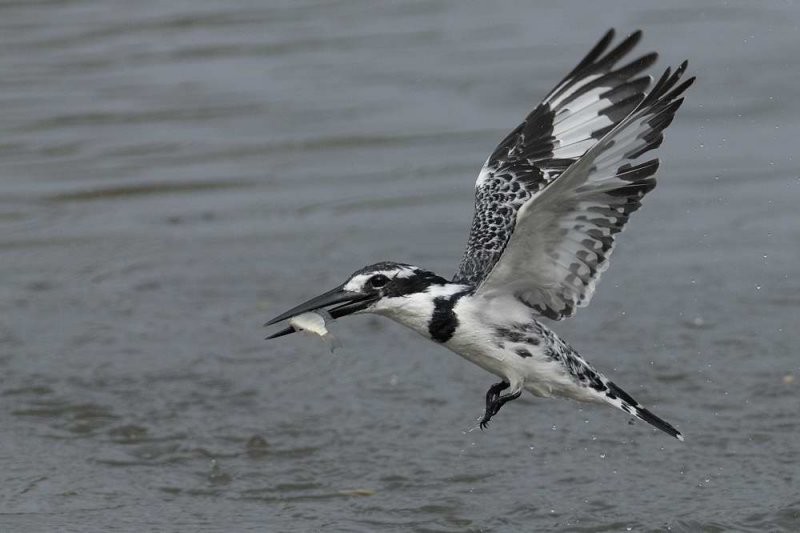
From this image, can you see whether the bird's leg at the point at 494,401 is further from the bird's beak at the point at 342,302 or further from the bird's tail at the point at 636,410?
the bird's beak at the point at 342,302

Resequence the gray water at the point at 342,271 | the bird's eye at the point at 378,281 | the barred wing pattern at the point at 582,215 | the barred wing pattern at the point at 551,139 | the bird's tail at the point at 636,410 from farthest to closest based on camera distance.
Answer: the gray water at the point at 342,271 < the barred wing pattern at the point at 551,139 < the bird's tail at the point at 636,410 < the bird's eye at the point at 378,281 < the barred wing pattern at the point at 582,215

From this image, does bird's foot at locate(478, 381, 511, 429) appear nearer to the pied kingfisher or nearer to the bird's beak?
the pied kingfisher

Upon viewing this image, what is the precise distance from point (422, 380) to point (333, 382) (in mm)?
452

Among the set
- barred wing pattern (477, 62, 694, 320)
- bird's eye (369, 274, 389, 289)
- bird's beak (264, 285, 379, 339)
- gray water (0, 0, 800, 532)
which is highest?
barred wing pattern (477, 62, 694, 320)

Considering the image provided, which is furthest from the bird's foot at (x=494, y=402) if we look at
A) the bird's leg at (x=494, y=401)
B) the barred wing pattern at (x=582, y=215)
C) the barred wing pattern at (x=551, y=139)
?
the barred wing pattern at (x=551, y=139)

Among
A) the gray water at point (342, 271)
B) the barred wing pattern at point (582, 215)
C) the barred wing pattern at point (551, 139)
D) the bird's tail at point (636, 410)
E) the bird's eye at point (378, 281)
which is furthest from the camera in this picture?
the gray water at point (342, 271)

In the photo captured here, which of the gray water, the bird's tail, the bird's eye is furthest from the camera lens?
the gray water

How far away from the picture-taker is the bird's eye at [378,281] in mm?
5863

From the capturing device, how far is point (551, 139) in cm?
705

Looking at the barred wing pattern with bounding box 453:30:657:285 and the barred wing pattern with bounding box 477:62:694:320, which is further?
the barred wing pattern with bounding box 453:30:657:285

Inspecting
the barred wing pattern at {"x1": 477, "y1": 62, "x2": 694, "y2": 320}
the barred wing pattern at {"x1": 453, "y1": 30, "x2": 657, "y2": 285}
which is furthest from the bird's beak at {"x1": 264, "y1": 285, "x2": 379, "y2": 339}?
the barred wing pattern at {"x1": 453, "y1": 30, "x2": 657, "y2": 285}

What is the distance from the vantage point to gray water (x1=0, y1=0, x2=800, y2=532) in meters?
6.84

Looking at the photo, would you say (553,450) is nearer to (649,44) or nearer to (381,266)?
(381,266)

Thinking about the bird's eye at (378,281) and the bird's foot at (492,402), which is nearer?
the bird's eye at (378,281)
